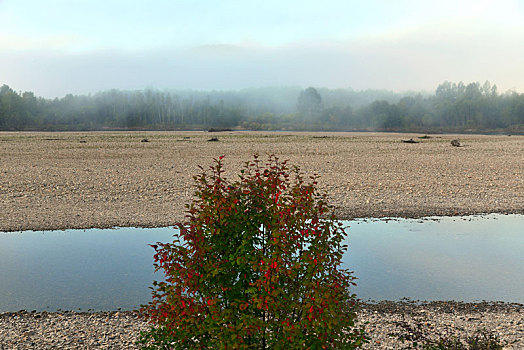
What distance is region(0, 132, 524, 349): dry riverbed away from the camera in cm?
742

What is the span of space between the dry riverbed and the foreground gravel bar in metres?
0.02

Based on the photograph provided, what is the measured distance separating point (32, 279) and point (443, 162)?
92.9ft

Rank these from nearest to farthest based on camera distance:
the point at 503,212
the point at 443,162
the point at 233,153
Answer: the point at 503,212 < the point at 443,162 < the point at 233,153

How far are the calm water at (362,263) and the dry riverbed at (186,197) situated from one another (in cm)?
81

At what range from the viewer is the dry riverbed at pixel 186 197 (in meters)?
7.42

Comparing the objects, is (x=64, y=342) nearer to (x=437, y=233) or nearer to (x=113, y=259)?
(x=113, y=259)

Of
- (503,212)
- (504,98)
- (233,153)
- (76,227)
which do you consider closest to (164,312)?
(76,227)

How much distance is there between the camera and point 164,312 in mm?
4422

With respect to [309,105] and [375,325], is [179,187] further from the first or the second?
[309,105]

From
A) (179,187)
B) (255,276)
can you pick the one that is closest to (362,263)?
(255,276)

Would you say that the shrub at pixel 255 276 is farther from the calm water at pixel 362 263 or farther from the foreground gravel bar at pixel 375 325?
the calm water at pixel 362 263

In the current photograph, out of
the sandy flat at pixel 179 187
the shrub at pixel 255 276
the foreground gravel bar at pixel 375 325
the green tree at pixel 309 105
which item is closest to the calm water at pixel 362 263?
the foreground gravel bar at pixel 375 325

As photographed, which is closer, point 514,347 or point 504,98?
→ point 514,347

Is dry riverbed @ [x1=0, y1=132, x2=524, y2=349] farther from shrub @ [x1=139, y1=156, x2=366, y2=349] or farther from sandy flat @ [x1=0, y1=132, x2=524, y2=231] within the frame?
shrub @ [x1=139, y1=156, x2=366, y2=349]
